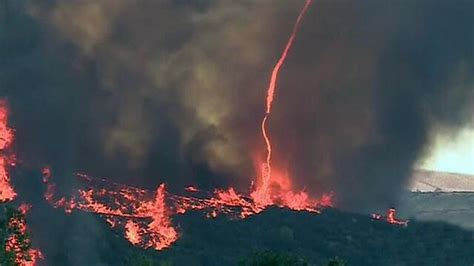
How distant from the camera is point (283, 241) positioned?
193ft

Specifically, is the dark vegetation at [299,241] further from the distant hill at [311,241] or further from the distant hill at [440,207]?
the distant hill at [440,207]

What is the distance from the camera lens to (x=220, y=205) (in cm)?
6191

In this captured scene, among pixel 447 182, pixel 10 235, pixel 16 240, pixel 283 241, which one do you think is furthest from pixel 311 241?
pixel 447 182

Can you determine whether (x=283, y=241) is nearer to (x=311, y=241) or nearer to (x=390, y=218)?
(x=311, y=241)

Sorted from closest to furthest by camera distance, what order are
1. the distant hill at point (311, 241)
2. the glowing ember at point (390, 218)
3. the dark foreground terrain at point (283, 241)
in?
the dark foreground terrain at point (283, 241) < the distant hill at point (311, 241) < the glowing ember at point (390, 218)

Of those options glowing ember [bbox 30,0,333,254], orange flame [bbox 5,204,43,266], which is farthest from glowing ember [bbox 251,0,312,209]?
orange flame [bbox 5,204,43,266]

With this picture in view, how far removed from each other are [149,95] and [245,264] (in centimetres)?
2807

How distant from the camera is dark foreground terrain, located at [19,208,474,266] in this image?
54719mm

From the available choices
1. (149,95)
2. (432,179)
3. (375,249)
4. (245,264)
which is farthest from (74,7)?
(432,179)

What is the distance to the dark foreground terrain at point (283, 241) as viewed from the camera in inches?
2154

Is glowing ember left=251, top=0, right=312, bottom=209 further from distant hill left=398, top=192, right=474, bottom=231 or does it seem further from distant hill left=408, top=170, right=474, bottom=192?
distant hill left=408, top=170, right=474, bottom=192

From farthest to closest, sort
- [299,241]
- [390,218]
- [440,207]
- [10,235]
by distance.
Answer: [440,207], [390,218], [299,241], [10,235]

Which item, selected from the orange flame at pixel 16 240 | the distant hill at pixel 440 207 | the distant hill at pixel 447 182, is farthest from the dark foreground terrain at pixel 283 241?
the distant hill at pixel 447 182

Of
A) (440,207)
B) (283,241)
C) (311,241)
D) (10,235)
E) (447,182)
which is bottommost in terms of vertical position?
(10,235)
